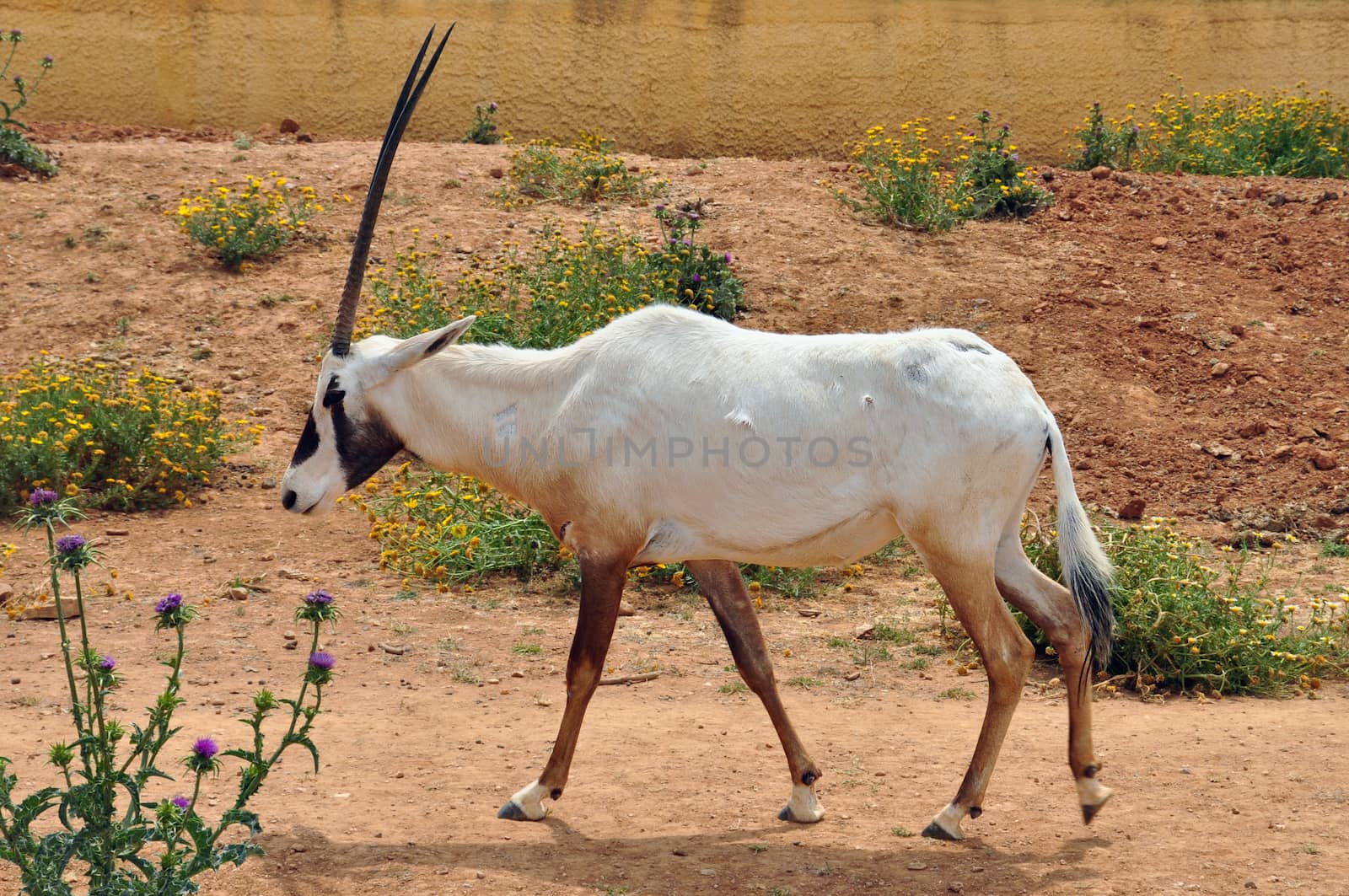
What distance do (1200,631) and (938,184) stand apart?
6.10m

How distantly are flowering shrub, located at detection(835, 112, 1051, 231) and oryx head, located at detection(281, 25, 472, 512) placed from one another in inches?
262

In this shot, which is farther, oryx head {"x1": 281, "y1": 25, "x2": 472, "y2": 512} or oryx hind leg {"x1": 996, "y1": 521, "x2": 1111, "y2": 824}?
oryx head {"x1": 281, "y1": 25, "x2": 472, "y2": 512}

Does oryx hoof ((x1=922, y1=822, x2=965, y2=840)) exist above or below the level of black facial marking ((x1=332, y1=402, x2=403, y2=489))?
below

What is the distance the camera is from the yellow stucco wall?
496 inches

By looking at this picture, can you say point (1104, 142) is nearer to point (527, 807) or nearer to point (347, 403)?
point (347, 403)

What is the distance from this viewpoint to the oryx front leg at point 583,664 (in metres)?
5.23

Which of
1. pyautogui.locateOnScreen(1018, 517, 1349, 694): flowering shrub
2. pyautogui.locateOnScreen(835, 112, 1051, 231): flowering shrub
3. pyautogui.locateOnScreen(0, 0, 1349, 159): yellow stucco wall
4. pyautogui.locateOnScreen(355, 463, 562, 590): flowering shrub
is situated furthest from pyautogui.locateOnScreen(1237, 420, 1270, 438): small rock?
pyautogui.locateOnScreen(355, 463, 562, 590): flowering shrub

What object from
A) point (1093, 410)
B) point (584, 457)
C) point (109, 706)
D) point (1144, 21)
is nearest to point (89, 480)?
point (109, 706)

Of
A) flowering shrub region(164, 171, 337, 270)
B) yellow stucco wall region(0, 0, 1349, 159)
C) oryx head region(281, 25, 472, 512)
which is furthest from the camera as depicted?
yellow stucco wall region(0, 0, 1349, 159)

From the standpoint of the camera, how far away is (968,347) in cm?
509

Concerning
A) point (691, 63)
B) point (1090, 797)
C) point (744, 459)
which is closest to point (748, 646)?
point (744, 459)

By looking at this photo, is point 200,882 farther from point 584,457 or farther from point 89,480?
point 89,480

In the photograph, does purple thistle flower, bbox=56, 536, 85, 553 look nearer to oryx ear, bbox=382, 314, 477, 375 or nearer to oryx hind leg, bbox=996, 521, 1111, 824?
oryx ear, bbox=382, 314, 477, 375

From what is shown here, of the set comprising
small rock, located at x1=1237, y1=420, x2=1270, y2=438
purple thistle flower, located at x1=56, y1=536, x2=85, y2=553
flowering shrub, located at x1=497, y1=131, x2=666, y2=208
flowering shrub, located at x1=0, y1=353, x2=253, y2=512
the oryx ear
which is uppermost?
flowering shrub, located at x1=497, y1=131, x2=666, y2=208
